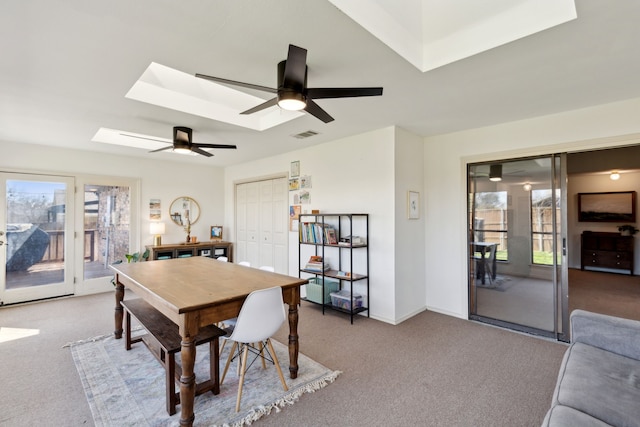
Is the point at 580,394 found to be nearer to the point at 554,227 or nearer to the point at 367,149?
the point at 554,227

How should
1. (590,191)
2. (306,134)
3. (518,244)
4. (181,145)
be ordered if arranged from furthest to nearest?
(590,191) → (306,134) → (181,145) → (518,244)

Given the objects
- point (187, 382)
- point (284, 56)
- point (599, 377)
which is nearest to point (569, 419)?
point (599, 377)

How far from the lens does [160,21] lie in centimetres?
174

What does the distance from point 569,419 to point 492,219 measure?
2.71 metres

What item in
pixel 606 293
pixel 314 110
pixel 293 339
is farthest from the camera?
pixel 606 293

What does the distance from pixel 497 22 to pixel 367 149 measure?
2.09m

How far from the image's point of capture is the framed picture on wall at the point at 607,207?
6.33 m

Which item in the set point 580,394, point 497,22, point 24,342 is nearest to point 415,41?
point 497,22

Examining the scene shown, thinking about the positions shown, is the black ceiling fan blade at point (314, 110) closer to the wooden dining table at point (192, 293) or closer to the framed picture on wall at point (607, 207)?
the wooden dining table at point (192, 293)

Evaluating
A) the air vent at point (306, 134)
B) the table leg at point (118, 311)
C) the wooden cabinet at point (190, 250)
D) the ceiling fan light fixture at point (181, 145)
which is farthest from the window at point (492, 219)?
the wooden cabinet at point (190, 250)

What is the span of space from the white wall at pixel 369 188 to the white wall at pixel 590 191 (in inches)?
202

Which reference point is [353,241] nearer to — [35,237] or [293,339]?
[293,339]

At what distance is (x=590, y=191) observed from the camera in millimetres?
6844

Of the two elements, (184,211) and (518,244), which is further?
(184,211)
